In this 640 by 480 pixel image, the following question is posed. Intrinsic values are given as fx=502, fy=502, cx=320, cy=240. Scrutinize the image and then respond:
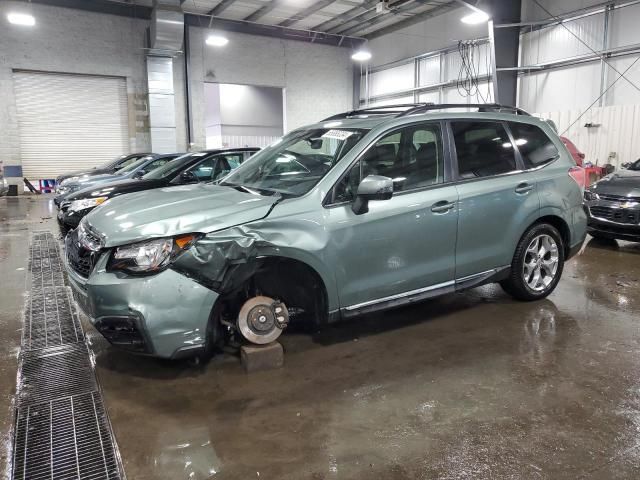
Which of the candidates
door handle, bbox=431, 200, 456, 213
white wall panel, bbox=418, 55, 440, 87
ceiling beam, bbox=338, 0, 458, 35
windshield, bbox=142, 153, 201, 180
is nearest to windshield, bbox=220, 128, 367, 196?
door handle, bbox=431, 200, 456, 213

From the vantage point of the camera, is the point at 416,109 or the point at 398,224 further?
the point at 416,109

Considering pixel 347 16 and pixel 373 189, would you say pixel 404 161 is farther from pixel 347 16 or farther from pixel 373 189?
pixel 347 16

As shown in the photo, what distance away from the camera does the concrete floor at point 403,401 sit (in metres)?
2.30

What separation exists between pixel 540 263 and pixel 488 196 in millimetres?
998

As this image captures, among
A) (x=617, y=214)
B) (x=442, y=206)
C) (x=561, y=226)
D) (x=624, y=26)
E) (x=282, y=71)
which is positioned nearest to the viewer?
(x=442, y=206)

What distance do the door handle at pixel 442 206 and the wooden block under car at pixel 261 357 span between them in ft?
4.77

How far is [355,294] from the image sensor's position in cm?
336

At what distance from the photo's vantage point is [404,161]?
3.66 m

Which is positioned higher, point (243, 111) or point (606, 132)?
point (243, 111)

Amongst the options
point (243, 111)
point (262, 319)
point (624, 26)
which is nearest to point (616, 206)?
point (262, 319)

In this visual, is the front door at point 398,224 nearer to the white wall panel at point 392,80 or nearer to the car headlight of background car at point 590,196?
the car headlight of background car at point 590,196

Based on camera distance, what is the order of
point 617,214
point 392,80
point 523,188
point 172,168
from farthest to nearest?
point 392,80, point 172,168, point 617,214, point 523,188

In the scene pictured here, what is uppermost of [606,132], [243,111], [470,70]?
[470,70]

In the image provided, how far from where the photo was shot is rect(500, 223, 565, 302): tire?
420 centimetres
